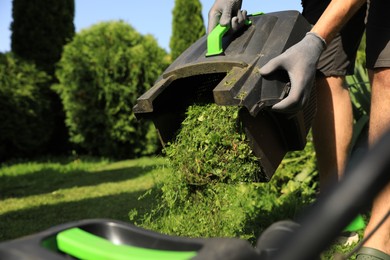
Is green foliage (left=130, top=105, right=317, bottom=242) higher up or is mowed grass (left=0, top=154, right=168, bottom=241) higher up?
green foliage (left=130, top=105, right=317, bottom=242)

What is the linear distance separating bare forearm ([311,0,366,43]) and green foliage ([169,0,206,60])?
972 cm

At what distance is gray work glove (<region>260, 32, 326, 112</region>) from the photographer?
1677 mm

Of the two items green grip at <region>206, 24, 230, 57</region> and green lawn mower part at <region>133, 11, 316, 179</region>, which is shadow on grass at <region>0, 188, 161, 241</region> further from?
green grip at <region>206, 24, 230, 57</region>

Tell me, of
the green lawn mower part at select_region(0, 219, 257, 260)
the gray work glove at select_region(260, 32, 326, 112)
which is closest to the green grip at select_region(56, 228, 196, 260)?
the green lawn mower part at select_region(0, 219, 257, 260)

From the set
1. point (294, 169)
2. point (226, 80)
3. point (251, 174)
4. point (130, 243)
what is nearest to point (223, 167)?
point (251, 174)

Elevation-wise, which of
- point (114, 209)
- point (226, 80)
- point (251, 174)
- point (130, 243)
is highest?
point (226, 80)

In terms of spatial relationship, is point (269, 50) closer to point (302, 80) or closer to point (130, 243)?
point (302, 80)

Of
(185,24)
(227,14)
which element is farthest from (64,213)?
(185,24)

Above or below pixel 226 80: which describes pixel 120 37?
below

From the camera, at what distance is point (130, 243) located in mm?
1040

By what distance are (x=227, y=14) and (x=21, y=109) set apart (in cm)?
739

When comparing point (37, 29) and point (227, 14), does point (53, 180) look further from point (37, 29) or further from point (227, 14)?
point (227, 14)

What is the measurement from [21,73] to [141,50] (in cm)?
221

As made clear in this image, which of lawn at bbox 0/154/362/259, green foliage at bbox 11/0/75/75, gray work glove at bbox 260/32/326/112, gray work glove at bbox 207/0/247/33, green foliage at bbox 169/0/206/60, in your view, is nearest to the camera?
gray work glove at bbox 260/32/326/112
